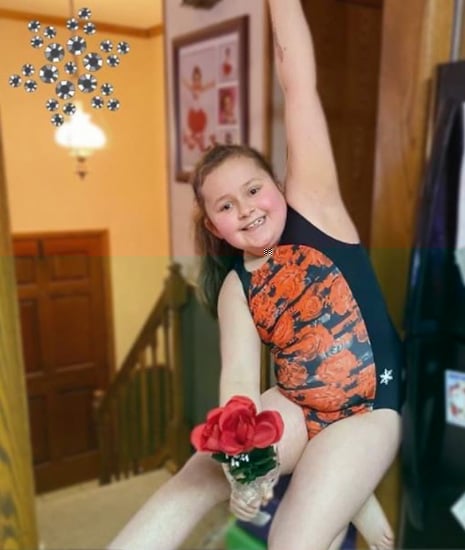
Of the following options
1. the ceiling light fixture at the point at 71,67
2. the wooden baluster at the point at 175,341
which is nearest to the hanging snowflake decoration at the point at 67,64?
the ceiling light fixture at the point at 71,67

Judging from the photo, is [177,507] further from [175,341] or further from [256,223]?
[175,341]

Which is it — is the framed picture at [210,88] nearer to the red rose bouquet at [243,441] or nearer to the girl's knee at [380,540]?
the red rose bouquet at [243,441]

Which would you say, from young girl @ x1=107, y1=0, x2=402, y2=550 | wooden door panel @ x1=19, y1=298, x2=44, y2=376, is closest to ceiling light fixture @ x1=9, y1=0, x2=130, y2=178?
young girl @ x1=107, y1=0, x2=402, y2=550

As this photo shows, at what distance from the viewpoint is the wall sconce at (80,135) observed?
461 mm

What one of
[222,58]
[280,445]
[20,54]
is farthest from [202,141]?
[280,445]

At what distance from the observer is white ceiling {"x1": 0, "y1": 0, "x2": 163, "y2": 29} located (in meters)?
0.42

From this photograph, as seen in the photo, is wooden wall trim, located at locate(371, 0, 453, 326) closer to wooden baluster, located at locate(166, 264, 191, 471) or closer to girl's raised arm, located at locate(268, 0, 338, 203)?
wooden baluster, located at locate(166, 264, 191, 471)

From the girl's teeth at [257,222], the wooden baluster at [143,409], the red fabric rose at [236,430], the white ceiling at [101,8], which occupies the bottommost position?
the wooden baluster at [143,409]

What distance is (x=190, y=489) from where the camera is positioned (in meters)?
0.45

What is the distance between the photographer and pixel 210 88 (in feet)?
2.51

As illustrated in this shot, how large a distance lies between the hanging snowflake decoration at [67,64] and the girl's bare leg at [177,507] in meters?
0.31

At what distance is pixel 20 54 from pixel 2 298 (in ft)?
0.93

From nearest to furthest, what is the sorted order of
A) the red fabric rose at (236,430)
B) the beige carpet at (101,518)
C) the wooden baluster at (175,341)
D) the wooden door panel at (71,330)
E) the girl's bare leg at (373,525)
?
the red fabric rose at (236,430) → the girl's bare leg at (373,525) → the beige carpet at (101,518) → the wooden baluster at (175,341) → the wooden door panel at (71,330)

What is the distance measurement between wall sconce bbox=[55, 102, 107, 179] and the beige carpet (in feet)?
1.20
